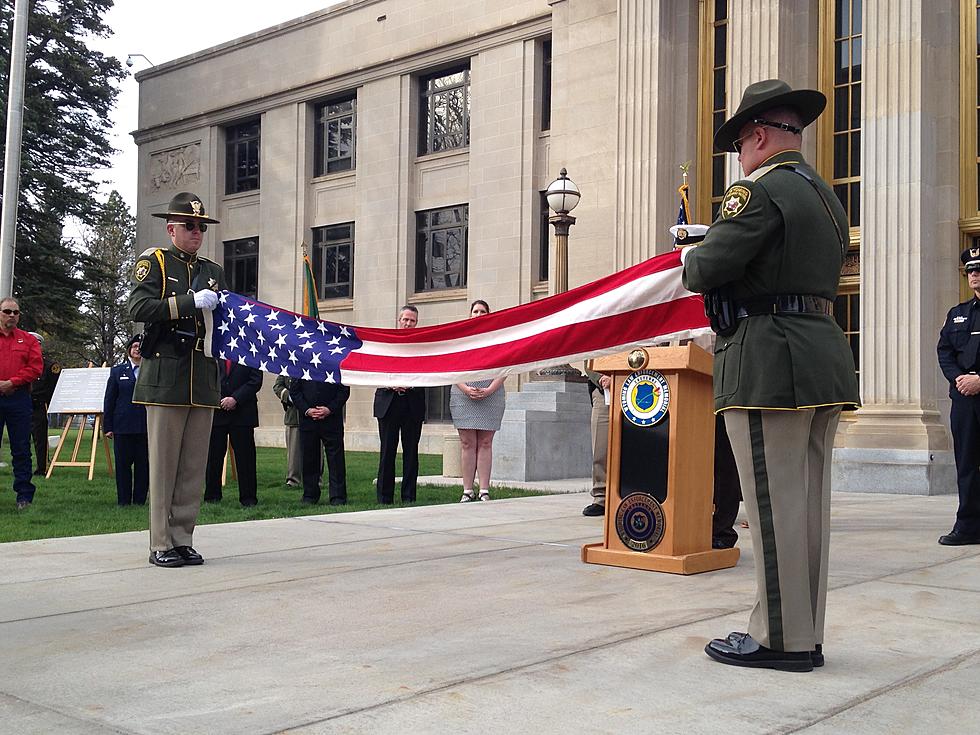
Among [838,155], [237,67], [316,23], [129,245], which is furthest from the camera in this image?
[129,245]

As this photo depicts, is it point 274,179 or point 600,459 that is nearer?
point 600,459

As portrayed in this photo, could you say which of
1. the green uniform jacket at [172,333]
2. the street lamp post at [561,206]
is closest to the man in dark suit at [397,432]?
the green uniform jacket at [172,333]

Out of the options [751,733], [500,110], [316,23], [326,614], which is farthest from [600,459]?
[316,23]

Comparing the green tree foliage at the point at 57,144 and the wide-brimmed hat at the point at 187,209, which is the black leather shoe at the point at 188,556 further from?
the green tree foliage at the point at 57,144

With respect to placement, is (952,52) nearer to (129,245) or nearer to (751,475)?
(751,475)

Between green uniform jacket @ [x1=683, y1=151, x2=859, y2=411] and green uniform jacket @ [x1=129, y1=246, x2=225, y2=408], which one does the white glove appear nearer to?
green uniform jacket @ [x1=129, y1=246, x2=225, y2=408]

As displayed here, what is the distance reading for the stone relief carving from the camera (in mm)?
35875

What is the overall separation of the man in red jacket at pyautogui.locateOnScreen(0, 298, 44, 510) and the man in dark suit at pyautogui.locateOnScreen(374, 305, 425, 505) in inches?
143

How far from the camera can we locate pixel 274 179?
33156 millimetres

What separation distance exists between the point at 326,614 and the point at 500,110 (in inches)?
922

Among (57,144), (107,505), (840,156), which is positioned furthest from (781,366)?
(57,144)

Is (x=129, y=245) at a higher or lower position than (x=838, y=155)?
higher

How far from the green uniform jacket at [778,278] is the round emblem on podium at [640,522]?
7.72 ft

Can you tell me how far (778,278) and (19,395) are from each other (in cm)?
934
